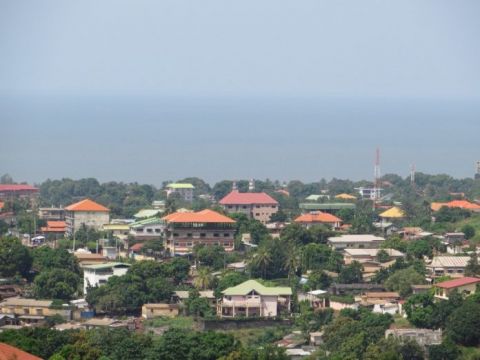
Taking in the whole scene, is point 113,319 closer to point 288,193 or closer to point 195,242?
point 195,242

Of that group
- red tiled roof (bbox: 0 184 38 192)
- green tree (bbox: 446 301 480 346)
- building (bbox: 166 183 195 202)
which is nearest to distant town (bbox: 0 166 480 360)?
green tree (bbox: 446 301 480 346)

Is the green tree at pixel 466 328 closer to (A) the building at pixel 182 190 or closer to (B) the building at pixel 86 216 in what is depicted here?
(B) the building at pixel 86 216

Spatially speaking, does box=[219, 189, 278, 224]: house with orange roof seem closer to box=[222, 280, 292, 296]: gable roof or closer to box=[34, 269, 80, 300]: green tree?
box=[34, 269, 80, 300]: green tree

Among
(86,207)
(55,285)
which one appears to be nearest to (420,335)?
(55,285)

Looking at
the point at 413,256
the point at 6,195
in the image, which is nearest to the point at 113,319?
the point at 413,256

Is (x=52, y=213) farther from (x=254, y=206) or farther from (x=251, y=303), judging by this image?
(x=251, y=303)

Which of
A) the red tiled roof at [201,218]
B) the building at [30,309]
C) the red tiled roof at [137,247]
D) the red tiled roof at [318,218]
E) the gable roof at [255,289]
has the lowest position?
the building at [30,309]

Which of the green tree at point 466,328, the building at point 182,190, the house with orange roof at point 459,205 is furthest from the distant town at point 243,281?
the building at point 182,190

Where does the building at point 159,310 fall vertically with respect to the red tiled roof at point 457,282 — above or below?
below
